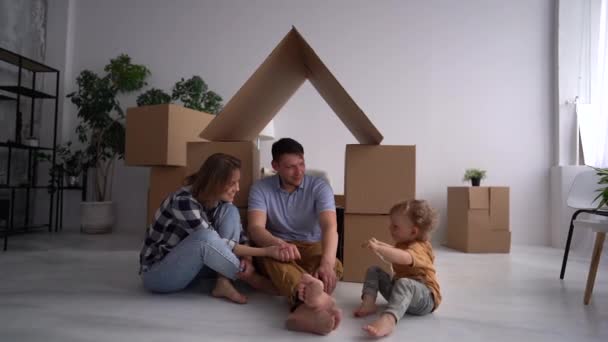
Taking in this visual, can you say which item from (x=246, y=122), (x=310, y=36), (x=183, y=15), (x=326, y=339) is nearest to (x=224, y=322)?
(x=326, y=339)

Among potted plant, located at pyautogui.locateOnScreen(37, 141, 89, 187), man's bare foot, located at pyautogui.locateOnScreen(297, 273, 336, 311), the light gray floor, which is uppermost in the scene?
potted plant, located at pyautogui.locateOnScreen(37, 141, 89, 187)

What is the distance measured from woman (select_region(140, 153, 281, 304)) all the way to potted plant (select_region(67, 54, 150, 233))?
194 centimetres

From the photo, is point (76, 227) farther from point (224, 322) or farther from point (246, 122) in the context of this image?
point (224, 322)

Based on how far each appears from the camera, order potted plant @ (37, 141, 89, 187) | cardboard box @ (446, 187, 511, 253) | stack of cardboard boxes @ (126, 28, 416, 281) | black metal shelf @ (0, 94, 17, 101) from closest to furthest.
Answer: stack of cardboard boxes @ (126, 28, 416, 281) < cardboard box @ (446, 187, 511, 253) < black metal shelf @ (0, 94, 17, 101) < potted plant @ (37, 141, 89, 187)

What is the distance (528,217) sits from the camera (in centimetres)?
294

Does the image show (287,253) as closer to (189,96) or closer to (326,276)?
(326,276)

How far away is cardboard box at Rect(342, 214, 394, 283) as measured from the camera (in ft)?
4.97

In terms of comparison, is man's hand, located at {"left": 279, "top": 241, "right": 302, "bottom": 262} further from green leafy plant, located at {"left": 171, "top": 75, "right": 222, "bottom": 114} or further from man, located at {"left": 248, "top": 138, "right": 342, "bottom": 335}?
green leafy plant, located at {"left": 171, "top": 75, "right": 222, "bottom": 114}

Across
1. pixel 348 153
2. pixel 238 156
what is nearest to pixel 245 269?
pixel 238 156

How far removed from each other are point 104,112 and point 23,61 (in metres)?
0.68

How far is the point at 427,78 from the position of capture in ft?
9.96

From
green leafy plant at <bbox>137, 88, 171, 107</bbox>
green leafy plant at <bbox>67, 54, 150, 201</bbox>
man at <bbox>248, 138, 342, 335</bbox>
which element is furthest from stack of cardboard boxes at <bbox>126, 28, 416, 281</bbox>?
green leafy plant at <bbox>67, 54, 150, 201</bbox>

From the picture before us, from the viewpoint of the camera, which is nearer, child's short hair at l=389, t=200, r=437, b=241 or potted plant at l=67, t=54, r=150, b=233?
→ child's short hair at l=389, t=200, r=437, b=241

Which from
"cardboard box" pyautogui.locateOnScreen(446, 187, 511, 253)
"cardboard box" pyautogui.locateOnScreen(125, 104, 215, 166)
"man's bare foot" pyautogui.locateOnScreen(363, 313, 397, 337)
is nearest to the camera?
"man's bare foot" pyautogui.locateOnScreen(363, 313, 397, 337)
